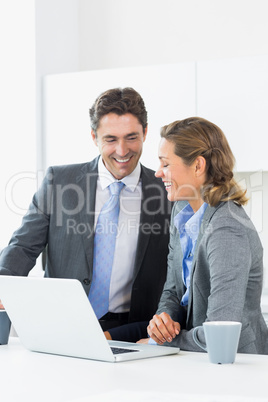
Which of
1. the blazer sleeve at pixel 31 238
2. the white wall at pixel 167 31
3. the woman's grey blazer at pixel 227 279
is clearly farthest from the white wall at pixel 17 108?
the woman's grey blazer at pixel 227 279

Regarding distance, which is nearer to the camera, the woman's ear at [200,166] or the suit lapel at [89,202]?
the woman's ear at [200,166]

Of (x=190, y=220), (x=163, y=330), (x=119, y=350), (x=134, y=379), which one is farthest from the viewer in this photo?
(x=190, y=220)

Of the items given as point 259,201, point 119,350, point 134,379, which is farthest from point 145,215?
point 259,201

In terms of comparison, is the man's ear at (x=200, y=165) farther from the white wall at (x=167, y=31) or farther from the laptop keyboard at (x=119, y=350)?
the white wall at (x=167, y=31)

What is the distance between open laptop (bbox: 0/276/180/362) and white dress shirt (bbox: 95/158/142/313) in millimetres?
687

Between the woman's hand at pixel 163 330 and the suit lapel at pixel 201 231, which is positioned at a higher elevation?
the suit lapel at pixel 201 231

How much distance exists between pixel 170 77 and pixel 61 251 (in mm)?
1453

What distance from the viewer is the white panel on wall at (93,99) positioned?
3555 millimetres

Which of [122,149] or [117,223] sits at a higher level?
[122,149]

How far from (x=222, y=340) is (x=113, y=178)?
1.16m

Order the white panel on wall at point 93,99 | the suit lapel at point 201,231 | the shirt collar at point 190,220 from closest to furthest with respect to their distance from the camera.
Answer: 1. the suit lapel at point 201,231
2. the shirt collar at point 190,220
3. the white panel on wall at point 93,99

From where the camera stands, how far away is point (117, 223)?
248 cm

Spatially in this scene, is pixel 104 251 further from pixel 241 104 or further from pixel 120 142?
pixel 241 104

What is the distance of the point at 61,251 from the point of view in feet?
8.36
